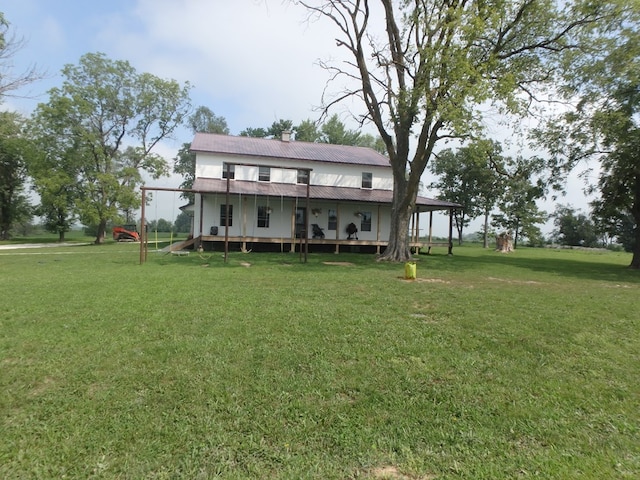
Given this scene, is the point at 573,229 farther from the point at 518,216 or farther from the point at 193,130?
the point at 193,130

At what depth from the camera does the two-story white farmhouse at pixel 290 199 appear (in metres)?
19.9

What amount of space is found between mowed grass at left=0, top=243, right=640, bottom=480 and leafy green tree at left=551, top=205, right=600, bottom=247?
5376 cm

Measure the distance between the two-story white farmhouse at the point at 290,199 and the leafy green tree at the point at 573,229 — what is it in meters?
41.6

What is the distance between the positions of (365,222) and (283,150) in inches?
277

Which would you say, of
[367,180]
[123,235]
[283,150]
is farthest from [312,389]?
[123,235]

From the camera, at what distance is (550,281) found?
11500 mm

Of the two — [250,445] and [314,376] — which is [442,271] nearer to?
[314,376]

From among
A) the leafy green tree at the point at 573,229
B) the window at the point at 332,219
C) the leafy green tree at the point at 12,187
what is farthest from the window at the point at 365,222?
the leafy green tree at the point at 573,229

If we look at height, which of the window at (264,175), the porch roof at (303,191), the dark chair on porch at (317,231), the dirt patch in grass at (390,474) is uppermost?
the window at (264,175)

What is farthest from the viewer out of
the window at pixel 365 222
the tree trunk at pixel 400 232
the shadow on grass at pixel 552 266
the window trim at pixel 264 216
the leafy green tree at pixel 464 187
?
the leafy green tree at pixel 464 187

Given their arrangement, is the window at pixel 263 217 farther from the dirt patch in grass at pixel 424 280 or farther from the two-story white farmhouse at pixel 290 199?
the dirt patch in grass at pixel 424 280

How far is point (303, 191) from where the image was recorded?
803 inches

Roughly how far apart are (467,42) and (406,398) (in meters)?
12.5

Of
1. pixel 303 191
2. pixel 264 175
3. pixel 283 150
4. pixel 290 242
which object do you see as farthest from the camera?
pixel 283 150
